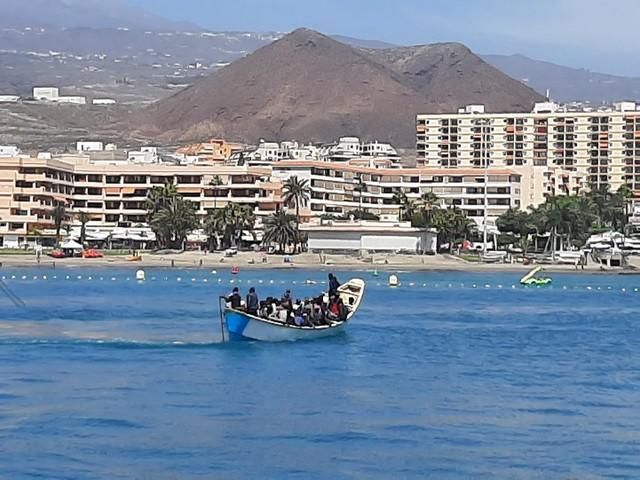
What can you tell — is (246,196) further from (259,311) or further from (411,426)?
(411,426)

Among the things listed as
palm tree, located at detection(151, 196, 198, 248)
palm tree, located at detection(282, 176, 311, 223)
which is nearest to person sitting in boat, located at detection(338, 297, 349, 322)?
palm tree, located at detection(151, 196, 198, 248)

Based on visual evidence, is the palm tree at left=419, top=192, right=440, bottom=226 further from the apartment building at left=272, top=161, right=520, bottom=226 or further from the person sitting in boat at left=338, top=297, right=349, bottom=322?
the person sitting in boat at left=338, top=297, right=349, bottom=322

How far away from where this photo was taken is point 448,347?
46750 mm

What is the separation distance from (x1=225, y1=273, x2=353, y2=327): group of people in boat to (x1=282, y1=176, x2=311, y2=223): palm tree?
91419 mm

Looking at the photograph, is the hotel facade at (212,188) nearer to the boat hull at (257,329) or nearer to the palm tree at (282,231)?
the palm tree at (282,231)

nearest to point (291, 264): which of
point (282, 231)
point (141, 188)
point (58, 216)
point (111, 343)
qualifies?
point (282, 231)

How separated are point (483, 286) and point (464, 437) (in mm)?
70657

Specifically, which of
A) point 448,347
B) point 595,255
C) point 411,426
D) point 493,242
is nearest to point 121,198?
point 493,242

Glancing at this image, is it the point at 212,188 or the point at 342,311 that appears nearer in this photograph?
the point at 342,311

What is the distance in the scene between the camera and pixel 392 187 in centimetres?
16688

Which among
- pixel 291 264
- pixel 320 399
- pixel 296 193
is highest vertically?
pixel 296 193

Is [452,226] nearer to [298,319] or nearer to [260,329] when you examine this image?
[298,319]

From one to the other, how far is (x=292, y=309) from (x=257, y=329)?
2.21m

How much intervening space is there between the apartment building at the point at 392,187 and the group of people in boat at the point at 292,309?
106m
